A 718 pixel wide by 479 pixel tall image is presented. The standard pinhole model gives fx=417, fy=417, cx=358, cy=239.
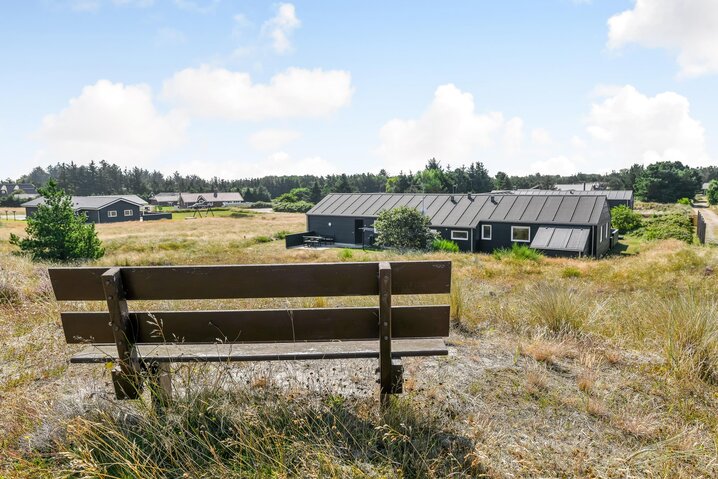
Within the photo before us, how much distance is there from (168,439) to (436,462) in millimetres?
1644

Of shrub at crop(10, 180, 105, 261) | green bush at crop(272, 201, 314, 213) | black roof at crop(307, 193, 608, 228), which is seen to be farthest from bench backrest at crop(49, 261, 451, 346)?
green bush at crop(272, 201, 314, 213)

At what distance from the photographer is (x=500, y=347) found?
15.4ft

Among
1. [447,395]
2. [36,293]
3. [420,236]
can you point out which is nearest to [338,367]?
[447,395]

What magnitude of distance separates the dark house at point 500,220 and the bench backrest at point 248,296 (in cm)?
2579

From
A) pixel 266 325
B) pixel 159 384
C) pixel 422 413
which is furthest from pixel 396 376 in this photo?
pixel 159 384

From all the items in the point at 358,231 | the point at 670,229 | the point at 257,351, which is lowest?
the point at 670,229

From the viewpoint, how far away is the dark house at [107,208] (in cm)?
5800

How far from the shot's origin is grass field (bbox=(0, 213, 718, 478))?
2535mm

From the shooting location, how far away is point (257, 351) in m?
3.09

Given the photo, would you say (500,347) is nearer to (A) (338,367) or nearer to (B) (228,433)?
(A) (338,367)

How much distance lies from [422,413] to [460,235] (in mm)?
28107

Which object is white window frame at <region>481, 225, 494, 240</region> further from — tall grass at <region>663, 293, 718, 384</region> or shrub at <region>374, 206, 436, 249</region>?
tall grass at <region>663, 293, 718, 384</region>

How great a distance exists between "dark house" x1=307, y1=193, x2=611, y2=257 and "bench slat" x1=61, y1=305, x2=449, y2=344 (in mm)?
25711

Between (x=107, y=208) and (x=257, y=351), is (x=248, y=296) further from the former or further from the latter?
(x=107, y=208)
